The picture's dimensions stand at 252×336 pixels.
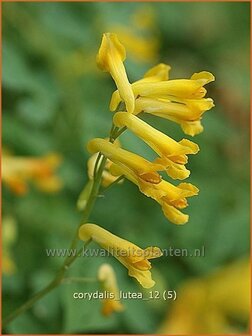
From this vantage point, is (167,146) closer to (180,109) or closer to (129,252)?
(180,109)

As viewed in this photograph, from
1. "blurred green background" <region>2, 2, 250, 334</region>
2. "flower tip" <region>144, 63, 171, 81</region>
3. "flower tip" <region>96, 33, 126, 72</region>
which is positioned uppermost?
"flower tip" <region>96, 33, 126, 72</region>

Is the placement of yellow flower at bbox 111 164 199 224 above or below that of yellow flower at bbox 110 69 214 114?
below

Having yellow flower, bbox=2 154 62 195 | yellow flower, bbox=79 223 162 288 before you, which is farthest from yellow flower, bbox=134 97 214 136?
yellow flower, bbox=2 154 62 195

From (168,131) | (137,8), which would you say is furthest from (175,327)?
(137,8)

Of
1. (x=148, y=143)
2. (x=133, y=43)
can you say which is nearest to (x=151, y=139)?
(x=148, y=143)

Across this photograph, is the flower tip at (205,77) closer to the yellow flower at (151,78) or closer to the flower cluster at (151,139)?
the flower cluster at (151,139)

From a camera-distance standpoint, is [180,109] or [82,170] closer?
[180,109]

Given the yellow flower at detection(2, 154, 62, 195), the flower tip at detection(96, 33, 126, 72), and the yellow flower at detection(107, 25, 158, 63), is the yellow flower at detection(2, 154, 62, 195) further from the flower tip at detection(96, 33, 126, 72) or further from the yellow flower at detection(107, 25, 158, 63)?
the flower tip at detection(96, 33, 126, 72)
